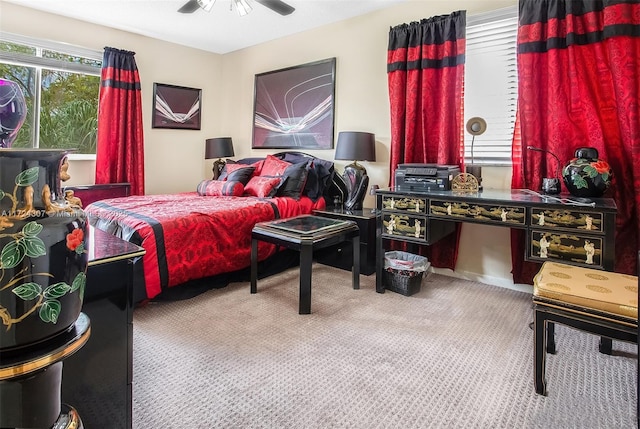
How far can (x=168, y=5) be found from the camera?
139 inches

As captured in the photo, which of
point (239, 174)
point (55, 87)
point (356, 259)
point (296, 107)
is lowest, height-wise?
point (356, 259)

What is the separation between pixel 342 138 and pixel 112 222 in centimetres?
200

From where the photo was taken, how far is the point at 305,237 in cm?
251

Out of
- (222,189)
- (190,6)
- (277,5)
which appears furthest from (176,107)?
(277,5)

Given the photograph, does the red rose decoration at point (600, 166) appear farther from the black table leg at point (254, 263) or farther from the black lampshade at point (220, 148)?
the black lampshade at point (220, 148)

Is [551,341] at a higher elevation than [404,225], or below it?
below

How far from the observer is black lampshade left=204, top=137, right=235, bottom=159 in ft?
15.1

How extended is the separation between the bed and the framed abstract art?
0.30 metres

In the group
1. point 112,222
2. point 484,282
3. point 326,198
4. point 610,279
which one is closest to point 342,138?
point 326,198

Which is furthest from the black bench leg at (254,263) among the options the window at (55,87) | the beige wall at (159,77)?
the beige wall at (159,77)

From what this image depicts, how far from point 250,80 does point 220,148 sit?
1012 mm

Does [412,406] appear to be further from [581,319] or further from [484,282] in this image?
[484,282]

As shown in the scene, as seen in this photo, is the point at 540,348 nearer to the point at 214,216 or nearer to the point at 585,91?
the point at 585,91

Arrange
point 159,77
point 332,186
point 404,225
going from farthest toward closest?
point 159,77 → point 332,186 → point 404,225
